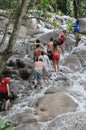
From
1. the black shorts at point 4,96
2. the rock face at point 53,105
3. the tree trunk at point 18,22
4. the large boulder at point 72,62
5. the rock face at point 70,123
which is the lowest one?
the large boulder at point 72,62

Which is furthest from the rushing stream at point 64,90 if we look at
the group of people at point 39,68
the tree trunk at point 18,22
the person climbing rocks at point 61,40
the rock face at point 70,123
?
the tree trunk at point 18,22

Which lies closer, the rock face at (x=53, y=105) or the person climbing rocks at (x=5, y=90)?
the rock face at (x=53, y=105)

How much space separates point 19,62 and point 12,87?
2501mm

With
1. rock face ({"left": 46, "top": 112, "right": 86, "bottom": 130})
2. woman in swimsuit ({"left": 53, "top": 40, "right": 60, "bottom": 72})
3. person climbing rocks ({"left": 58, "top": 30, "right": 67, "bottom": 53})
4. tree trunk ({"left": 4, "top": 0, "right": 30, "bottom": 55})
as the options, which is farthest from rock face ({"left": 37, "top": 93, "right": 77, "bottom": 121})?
person climbing rocks ({"left": 58, "top": 30, "right": 67, "bottom": 53})

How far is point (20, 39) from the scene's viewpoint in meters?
22.8

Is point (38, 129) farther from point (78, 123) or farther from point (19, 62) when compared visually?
point (19, 62)

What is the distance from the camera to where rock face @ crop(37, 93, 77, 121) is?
36.7 ft

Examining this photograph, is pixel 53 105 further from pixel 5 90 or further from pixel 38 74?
pixel 38 74

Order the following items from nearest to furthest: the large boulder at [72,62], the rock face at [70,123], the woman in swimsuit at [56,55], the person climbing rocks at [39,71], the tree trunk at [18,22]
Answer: the tree trunk at [18,22], the rock face at [70,123], the person climbing rocks at [39,71], the woman in swimsuit at [56,55], the large boulder at [72,62]

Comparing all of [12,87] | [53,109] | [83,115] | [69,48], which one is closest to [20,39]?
[69,48]

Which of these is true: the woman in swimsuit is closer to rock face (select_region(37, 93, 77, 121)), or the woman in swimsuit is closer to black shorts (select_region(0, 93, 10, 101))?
rock face (select_region(37, 93, 77, 121))

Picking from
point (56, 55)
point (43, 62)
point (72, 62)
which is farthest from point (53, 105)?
point (72, 62)

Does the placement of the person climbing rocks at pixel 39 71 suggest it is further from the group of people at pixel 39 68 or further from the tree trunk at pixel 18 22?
the tree trunk at pixel 18 22

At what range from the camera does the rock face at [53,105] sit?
1117 cm
